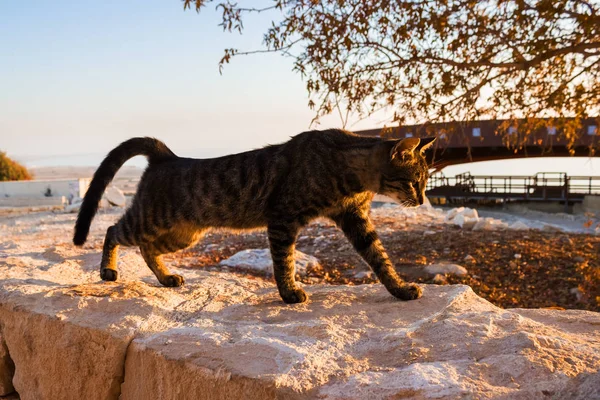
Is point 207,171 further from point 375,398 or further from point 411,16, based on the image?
point 411,16

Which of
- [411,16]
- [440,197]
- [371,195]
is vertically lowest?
[440,197]

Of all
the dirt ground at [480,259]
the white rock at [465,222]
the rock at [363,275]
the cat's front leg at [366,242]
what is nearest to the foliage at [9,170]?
the dirt ground at [480,259]

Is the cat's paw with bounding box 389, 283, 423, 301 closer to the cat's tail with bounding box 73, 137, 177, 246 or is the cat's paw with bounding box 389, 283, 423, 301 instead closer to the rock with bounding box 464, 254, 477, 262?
the cat's tail with bounding box 73, 137, 177, 246

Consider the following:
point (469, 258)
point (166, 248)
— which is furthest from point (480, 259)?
point (166, 248)

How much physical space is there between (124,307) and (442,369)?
204cm

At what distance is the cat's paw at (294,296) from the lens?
348 cm

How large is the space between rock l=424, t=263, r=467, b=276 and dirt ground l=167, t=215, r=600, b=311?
0.32 feet

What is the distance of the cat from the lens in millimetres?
3562

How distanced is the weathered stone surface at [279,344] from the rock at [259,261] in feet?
7.76

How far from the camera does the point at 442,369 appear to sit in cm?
213

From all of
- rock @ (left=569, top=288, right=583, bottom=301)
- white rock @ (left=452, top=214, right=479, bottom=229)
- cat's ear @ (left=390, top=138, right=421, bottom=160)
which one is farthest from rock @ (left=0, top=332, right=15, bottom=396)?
white rock @ (left=452, top=214, right=479, bottom=229)

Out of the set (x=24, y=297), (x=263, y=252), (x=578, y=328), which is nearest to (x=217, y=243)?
(x=263, y=252)

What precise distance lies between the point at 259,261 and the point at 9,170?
24114mm

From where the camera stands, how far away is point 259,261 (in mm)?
6746
